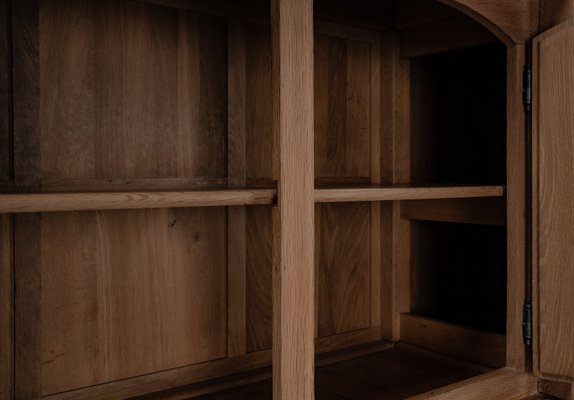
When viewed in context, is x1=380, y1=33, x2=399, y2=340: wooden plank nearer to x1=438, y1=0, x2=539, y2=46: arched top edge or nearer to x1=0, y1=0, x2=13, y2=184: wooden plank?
x1=438, y1=0, x2=539, y2=46: arched top edge

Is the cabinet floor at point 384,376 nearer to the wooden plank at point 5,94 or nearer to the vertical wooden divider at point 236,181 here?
the vertical wooden divider at point 236,181

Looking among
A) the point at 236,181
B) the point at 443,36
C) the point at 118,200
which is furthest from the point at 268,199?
the point at 443,36

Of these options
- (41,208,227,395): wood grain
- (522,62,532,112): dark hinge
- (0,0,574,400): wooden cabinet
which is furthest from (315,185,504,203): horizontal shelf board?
(41,208,227,395): wood grain

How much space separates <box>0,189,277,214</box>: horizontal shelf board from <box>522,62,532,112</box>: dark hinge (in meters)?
0.75

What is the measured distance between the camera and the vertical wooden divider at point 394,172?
6.53 feet

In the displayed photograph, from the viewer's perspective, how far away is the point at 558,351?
152cm

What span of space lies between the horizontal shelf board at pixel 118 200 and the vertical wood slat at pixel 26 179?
0.98 feet

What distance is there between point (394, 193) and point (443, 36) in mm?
666

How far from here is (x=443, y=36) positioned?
6.04 feet

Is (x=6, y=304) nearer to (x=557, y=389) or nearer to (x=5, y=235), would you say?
(x=5, y=235)

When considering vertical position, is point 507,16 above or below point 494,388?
above

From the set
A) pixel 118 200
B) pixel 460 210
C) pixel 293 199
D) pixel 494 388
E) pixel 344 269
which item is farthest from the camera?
pixel 344 269

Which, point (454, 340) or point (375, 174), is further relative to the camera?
point (375, 174)

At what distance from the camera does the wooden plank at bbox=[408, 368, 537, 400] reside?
1439 mm
